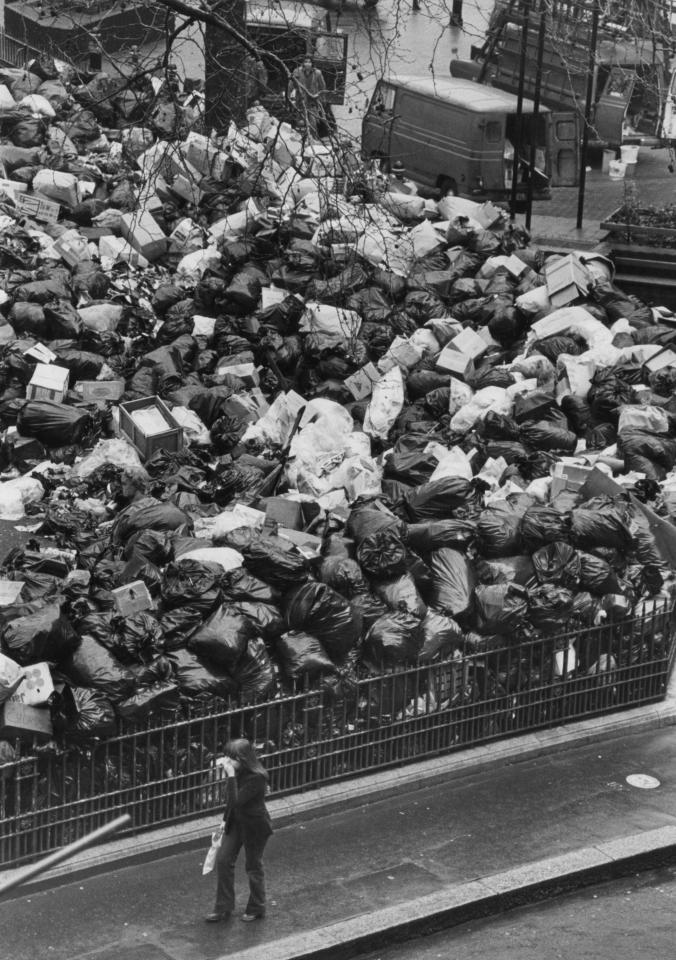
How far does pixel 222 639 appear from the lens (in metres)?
7.37

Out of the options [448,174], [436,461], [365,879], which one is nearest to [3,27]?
[448,174]

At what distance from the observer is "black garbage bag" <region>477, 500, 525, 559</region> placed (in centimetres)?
870

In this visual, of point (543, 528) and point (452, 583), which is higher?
point (543, 528)

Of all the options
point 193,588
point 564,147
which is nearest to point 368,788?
point 193,588

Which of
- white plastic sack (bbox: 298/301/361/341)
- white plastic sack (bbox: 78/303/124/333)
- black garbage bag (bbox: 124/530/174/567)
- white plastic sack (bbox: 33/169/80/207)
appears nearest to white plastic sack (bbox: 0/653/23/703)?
black garbage bag (bbox: 124/530/174/567)

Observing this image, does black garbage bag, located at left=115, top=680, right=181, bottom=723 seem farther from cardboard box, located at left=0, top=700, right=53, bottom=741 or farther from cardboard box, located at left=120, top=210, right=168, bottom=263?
cardboard box, located at left=120, top=210, right=168, bottom=263

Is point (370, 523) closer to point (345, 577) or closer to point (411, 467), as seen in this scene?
point (345, 577)

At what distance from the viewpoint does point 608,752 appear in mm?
8289

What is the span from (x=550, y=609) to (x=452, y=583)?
0.58 m

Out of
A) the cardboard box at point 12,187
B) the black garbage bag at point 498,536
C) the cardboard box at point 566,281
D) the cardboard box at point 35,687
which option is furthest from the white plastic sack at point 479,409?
the cardboard box at point 12,187

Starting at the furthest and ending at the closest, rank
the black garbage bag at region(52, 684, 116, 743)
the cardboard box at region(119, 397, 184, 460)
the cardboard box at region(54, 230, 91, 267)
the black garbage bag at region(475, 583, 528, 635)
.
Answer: the cardboard box at region(54, 230, 91, 267), the cardboard box at region(119, 397, 184, 460), the black garbage bag at region(475, 583, 528, 635), the black garbage bag at region(52, 684, 116, 743)

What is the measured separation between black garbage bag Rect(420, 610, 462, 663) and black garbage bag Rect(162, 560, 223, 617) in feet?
3.59

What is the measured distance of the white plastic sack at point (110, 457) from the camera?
10516 millimetres

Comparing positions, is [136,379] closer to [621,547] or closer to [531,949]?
[621,547]
